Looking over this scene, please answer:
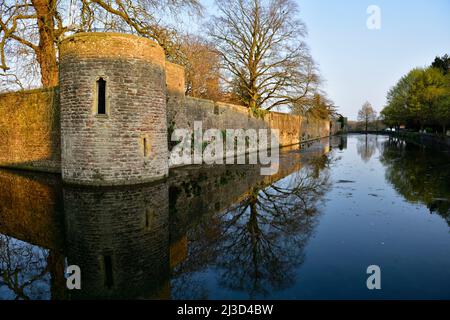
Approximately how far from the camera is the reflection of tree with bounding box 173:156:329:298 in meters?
3.74

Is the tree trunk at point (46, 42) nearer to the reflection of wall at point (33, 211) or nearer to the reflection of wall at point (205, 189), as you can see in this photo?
the reflection of wall at point (33, 211)

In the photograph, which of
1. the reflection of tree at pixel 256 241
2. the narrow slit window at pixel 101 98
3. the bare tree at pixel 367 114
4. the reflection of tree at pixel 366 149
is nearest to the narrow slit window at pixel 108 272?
the reflection of tree at pixel 256 241

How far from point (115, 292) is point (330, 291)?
244cm

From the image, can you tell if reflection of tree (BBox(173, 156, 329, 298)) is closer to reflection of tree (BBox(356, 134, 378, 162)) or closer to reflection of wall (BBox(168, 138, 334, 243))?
reflection of wall (BBox(168, 138, 334, 243))

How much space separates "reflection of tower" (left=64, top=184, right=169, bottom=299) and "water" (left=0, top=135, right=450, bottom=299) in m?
0.02

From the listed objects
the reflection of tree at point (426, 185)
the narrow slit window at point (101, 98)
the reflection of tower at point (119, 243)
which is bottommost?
the reflection of tower at point (119, 243)

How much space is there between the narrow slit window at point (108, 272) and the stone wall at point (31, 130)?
9467 millimetres

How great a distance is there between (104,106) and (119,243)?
539cm

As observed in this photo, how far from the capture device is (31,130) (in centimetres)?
1315

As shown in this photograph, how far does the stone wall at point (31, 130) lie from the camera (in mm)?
12422

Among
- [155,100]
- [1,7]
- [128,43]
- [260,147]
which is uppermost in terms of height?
[1,7]

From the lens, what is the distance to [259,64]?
78.0ft
